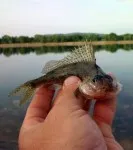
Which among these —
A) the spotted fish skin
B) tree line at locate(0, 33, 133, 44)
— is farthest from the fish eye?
tree line at locate(0, 33, 133, 44)

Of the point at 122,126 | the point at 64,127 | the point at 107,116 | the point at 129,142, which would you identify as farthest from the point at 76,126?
the point at 122,126

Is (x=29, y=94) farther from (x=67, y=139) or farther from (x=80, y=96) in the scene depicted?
(x=67, y=139)

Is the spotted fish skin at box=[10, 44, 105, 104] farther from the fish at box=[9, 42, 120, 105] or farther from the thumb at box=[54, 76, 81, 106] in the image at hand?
the thumb at box=[54, 76, 81, 106]

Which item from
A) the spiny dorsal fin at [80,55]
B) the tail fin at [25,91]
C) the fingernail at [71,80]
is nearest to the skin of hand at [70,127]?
the fingernail at [71,80]

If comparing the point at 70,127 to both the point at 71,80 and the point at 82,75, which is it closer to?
the point at 71,80

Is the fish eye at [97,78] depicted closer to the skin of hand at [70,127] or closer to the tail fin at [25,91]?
the skin of hand at [70,127]

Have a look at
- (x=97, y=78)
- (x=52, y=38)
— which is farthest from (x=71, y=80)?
(x=52, y=38)
